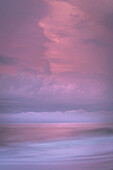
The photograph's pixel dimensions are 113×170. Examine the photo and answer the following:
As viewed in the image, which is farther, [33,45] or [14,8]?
[33,45]

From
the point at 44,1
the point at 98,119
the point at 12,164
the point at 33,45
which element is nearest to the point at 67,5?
the point at 44,1

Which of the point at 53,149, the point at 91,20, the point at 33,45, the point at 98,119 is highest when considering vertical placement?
the point at 91,20

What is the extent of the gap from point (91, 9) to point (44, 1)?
1.13 metres

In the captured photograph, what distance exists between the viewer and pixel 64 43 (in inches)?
207

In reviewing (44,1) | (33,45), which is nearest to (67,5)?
(44,1)

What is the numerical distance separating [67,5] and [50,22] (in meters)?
0.56

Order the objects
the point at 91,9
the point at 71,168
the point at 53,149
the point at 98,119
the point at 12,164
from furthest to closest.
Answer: the point at 98,119 < the point at 91,9 < the point at 53,149 < the point at 12,164 < the point at 71,168

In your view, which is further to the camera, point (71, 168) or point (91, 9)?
point (91, 9)

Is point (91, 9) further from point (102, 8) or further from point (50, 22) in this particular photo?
point (50, 22)

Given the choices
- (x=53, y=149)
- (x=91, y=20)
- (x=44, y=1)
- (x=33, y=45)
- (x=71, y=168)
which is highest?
(x=44, y=1)

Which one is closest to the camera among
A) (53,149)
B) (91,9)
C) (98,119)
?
(53,149)

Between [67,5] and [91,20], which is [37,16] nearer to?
[67,5]

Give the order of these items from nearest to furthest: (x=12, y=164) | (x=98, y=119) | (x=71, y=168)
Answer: (x=71, y=168)
(x=12, y=164)
(x=98, y=119)

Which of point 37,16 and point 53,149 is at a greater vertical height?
point 37,16
